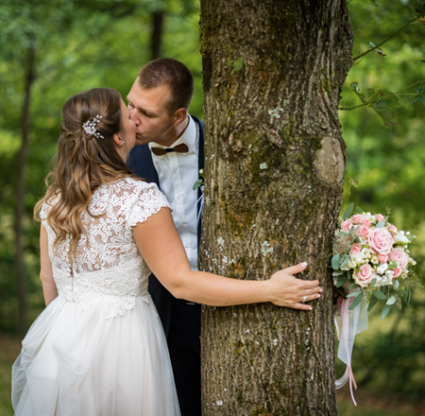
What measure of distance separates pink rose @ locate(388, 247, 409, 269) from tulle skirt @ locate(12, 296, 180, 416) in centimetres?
125

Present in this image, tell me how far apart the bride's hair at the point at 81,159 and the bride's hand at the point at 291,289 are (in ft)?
2.90

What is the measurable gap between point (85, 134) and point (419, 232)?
766 cm

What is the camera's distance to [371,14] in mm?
5289

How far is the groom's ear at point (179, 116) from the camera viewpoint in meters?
3.14

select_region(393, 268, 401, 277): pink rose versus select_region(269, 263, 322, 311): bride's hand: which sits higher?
select_region(393, 268, 401, 277): pink rose

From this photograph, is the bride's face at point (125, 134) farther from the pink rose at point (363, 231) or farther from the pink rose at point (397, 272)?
the pink rose at point (397, 272)

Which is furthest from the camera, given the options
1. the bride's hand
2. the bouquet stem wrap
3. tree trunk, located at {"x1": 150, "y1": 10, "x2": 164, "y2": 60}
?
tree trunk, located at {"x1": 150, "y1": 10, "x2": 164, "y2": 60}

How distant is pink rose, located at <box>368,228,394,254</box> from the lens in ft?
6.26

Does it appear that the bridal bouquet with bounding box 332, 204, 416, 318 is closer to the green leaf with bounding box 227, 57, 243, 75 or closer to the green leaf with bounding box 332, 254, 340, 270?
the green leaf with bounding box 332, 254, 340, 270

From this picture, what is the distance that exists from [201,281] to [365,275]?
0.73 metres

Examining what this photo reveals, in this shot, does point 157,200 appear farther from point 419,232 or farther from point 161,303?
point 419,232

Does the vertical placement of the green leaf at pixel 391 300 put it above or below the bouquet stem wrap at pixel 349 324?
above

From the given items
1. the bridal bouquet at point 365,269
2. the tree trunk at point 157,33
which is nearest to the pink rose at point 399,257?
the bridal bouquet at point 365,269

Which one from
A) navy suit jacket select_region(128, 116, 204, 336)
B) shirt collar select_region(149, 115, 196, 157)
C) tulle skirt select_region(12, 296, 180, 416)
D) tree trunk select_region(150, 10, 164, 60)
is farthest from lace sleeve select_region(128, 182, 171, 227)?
tree trunk select_region(150, 10, 164, 60)
